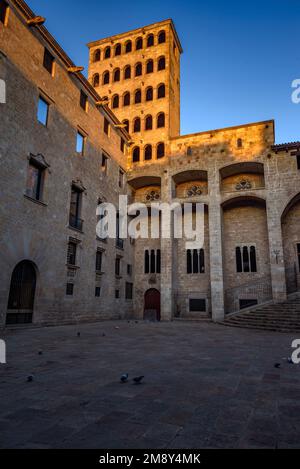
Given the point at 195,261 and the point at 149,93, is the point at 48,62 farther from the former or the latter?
the point at 195,261

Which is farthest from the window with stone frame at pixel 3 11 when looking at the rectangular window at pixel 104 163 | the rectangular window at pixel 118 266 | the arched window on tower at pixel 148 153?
the rectangular window at pixel 118 266

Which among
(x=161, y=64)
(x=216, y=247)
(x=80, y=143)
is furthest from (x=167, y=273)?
(x=161, y=64)

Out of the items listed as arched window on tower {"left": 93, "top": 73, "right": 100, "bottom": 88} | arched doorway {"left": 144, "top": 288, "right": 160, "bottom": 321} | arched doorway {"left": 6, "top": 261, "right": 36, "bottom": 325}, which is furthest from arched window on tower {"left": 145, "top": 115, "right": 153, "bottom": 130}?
arched doorway {"left": 6, "top": 261, "right": 36, "bottom": 325}

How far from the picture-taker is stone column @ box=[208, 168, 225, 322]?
22906 millimetres

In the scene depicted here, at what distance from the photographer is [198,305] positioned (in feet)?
81.9

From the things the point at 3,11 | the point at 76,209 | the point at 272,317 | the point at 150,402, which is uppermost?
the point at 3,11

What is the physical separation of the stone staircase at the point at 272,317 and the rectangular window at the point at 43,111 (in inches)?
652

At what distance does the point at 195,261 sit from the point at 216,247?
285 cm

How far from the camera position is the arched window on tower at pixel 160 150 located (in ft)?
91.1

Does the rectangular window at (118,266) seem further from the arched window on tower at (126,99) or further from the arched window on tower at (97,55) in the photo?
the arched window on tower at (97,55)

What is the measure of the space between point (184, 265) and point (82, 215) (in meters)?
11.0

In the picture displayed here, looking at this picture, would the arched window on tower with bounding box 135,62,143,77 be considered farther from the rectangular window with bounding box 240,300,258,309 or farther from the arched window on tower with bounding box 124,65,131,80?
the rectangular window with bounding box 240,300,258,309

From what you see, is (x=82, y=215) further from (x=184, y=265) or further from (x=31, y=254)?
(x=184, y=265)

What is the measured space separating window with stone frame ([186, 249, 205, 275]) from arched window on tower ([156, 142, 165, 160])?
9352 millimetres
